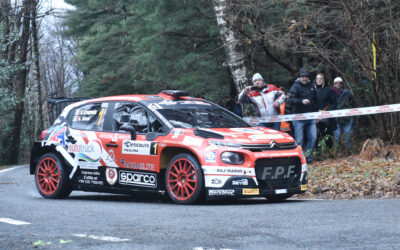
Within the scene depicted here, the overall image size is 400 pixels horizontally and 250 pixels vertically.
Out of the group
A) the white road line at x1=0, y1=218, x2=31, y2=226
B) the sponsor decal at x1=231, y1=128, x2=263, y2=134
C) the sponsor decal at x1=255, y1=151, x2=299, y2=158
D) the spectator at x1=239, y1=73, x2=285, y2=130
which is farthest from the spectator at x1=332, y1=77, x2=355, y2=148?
the white road line at x1=0, y1=218, x2=31, y2=226

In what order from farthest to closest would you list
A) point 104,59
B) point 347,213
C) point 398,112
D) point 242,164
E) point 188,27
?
1. point 104,59
2. point 188,27
3. point 398,112
4. point 242,164
5. point 347,213

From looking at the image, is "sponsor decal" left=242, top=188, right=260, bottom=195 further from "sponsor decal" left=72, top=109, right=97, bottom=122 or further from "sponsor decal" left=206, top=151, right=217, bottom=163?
"sponsor decal" left=72, top=109, right=97, bottom=122

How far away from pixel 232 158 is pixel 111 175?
7.30ft

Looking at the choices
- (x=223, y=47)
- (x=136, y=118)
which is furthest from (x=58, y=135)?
(x=223, y=47)

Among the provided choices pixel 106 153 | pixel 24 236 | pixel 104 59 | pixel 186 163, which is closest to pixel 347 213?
pixel 186 163

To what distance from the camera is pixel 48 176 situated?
11.1 metres

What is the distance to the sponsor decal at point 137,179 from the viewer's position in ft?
31.6

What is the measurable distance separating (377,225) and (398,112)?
821 cm

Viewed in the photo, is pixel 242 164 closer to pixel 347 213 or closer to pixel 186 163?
pixel 186 163

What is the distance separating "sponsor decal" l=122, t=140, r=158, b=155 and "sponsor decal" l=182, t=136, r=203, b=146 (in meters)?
0.58

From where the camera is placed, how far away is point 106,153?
1025 centimetres

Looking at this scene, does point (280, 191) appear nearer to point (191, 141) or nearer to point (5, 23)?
point (191, 141)

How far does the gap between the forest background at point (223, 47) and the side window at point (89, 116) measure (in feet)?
13.4

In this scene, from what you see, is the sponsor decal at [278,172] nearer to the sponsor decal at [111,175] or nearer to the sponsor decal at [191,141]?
the sponsor decal at [191,141]
